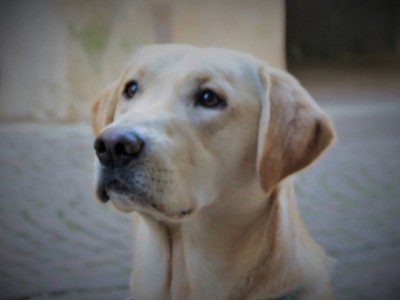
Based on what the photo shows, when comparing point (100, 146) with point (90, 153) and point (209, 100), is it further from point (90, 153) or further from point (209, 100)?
point (90, 153)

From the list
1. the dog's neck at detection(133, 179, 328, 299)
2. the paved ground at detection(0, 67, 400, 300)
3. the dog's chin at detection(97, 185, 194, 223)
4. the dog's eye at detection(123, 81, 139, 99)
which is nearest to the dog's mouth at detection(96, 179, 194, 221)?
the dog's chin at detection(97, 185, 194, 223)

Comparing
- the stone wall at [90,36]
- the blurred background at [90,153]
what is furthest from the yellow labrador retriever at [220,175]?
the stone wall at [90,36]

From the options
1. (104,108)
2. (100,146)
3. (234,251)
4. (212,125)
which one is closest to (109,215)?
(104,108)

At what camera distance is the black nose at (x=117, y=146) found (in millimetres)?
1233

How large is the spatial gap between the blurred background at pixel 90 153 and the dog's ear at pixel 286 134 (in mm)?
842

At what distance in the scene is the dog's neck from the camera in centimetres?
152

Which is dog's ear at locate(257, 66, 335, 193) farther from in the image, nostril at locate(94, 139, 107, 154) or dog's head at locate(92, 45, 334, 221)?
nostril at locate(94, 139, 107, 154)

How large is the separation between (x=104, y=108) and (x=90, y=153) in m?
2.04

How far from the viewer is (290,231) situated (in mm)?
1540

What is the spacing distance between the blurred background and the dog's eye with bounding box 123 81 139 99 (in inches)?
30.3

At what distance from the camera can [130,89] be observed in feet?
5.19

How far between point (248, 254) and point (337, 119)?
2.20 m

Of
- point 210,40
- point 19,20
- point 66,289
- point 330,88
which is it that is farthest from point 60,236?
point 330,88

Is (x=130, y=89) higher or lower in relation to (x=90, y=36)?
higher
